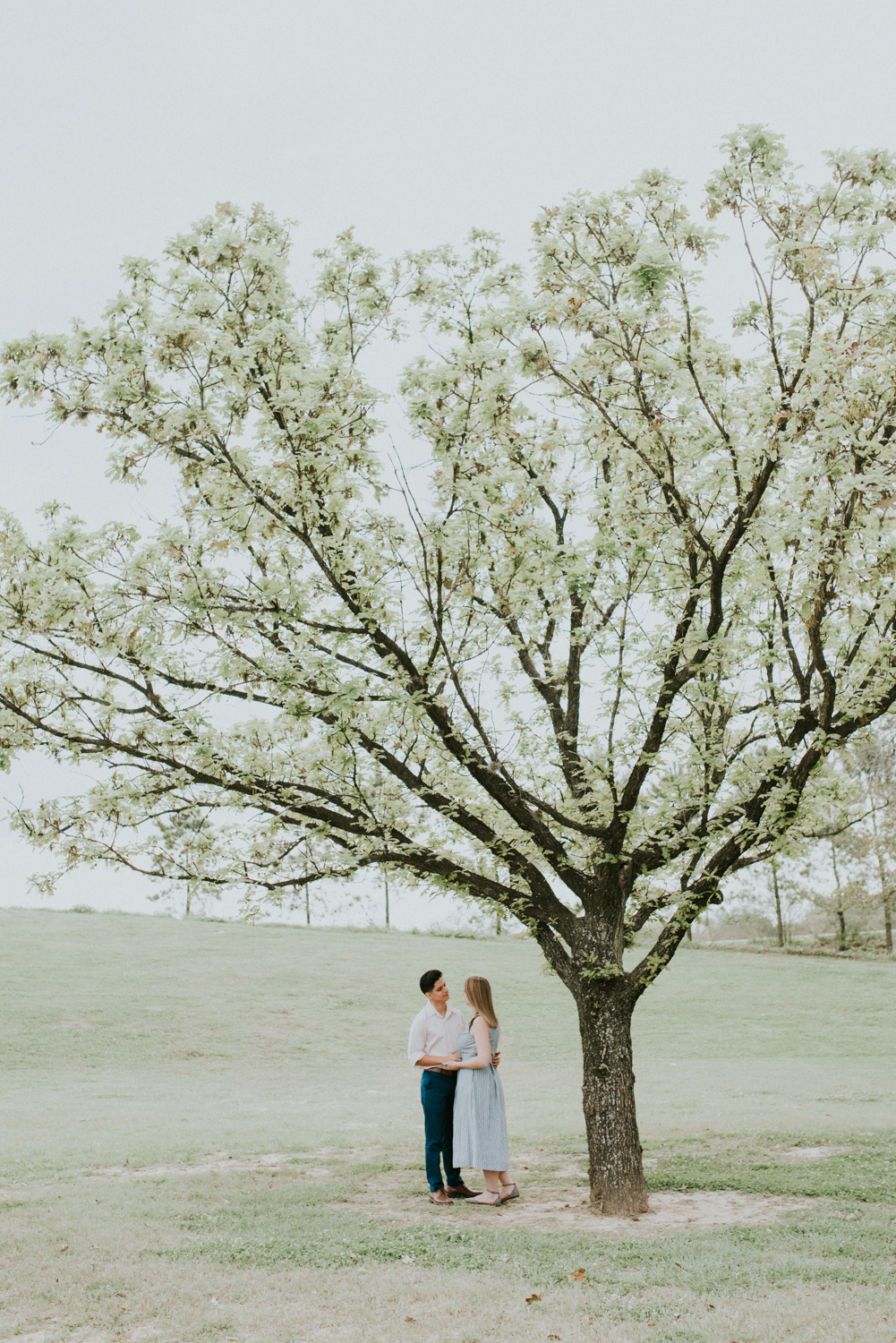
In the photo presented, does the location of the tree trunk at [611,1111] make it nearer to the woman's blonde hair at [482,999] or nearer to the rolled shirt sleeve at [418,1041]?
the woman's blonde hair at [482,999]

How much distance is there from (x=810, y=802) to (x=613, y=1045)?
283 centimetres

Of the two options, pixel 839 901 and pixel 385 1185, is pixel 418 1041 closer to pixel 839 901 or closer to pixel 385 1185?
pixel 385 1185

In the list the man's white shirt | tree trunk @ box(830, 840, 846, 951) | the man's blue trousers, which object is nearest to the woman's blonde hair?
the man's white shirt

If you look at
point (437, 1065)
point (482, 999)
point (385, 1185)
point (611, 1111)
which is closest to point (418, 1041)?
point (437, 1065)

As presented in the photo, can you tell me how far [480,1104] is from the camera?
8.86 meters

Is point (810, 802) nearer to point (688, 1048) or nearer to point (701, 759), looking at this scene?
point (701, 759)

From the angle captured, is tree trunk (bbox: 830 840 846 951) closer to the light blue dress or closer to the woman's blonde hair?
the light blue dress

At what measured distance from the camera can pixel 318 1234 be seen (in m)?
7.75

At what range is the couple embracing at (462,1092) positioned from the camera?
29.2 feet

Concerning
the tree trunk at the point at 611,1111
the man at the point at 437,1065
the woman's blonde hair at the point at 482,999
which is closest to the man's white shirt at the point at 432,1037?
the man at the point at 437,1065

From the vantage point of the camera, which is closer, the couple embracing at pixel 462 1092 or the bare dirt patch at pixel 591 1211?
the bare dirt patch at pixel 591 1211

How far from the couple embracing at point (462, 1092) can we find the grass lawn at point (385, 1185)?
37 centimetres

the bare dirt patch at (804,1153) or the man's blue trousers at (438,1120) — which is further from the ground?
the man's blue trousers at (438,1120)

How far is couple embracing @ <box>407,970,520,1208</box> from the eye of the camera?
8891 mm
